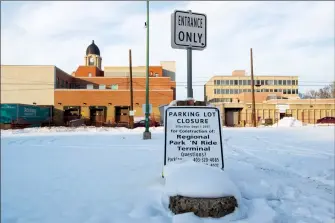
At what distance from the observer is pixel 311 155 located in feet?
33.8

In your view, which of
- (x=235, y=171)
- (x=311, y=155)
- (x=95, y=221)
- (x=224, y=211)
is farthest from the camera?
(x=311, y=155)

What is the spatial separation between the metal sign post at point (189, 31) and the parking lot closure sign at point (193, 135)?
0.96 meters

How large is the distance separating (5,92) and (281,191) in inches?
2475

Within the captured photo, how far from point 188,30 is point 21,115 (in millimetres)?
42251

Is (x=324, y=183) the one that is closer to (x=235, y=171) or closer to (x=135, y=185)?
(x=235, y=171)

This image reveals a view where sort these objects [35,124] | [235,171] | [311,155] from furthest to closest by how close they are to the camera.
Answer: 1. [35,124]
2. [311,155]
3. [235,171]

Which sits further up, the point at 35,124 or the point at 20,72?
the point at 20,72

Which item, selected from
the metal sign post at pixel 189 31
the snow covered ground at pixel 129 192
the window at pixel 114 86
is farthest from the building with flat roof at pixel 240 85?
the metal sign post at pixel 189 31

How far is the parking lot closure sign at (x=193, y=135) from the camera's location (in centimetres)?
→ 530

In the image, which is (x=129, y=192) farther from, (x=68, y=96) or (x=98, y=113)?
(x=68, y=96)

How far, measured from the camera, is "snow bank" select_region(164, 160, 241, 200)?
4.25 metres

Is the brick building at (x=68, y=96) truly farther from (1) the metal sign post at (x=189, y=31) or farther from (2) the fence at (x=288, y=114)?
(1) the metal sign post at (x=189, y=31)

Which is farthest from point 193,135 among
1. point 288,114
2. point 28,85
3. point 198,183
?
point 288,114

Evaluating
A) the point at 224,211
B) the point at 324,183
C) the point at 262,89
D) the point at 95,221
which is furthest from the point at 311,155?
the point at 262,89
